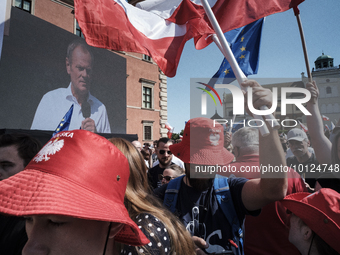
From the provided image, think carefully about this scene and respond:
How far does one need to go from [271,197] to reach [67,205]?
1304mm

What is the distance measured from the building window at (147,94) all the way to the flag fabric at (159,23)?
679 inches

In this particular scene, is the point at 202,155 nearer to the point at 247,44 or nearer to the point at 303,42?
the point at 303,42

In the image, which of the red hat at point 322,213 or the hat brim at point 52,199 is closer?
the hat brim at point 52,199

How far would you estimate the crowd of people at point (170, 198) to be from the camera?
801 millimetres

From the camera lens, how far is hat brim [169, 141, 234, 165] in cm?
213

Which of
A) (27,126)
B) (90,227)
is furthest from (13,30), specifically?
(90,227)

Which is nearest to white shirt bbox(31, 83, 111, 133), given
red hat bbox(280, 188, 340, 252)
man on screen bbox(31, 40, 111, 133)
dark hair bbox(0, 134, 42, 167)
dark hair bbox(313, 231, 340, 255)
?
man on screen bbox(31, 40, 111, 133)

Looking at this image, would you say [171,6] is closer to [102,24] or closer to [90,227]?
[102,24]

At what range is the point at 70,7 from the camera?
14.0 m

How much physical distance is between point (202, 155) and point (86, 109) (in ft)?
32.5

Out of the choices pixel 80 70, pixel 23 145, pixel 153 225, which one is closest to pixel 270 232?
pixel 153 225

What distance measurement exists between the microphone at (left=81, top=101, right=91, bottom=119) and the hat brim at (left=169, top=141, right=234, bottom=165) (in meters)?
9.44

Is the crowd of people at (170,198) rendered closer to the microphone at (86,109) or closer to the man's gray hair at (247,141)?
the man's gray hair at (247,141)

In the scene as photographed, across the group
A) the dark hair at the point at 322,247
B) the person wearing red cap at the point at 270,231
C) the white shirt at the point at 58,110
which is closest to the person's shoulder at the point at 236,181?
the person wearing red cap at the point at 270,231
